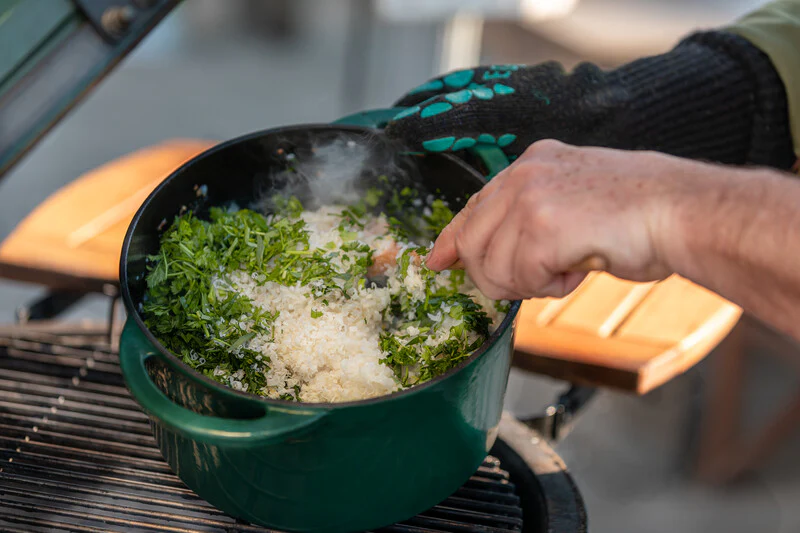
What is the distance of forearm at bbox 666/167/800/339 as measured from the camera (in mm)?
641

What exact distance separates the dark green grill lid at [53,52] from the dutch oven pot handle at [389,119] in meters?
0.33

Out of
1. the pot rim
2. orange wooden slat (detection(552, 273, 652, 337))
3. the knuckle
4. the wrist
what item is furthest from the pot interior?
orange wooden slat (detection(552, 273, 652, 337))

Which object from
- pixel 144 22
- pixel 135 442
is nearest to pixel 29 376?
pixel 135 442

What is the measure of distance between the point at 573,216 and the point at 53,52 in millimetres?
779

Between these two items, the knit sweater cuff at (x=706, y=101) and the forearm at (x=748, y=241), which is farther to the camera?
the knit sweater cuff at (x=706, y=101)

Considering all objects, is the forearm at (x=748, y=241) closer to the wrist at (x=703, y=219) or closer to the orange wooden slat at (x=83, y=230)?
the wrist at (x=703, y=219)

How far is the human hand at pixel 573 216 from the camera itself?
0.70m

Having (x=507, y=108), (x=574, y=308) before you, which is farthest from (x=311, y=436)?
(x=574, y=308)

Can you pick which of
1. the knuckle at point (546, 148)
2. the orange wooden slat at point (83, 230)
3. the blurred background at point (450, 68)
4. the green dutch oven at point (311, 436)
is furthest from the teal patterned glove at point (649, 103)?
the blurred background at point (450, 68)

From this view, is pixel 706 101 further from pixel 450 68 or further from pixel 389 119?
pixel 450 68

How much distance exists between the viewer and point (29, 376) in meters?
1.25

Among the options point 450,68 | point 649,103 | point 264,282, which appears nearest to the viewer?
point 264,282

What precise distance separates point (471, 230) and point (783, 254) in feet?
0.96

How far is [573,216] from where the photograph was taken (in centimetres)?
70
